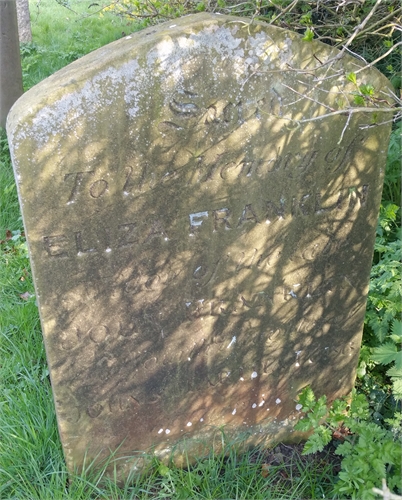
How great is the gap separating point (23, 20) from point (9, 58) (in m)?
3.40

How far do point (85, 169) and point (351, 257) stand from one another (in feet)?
4.29

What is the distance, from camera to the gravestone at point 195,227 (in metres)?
1.76

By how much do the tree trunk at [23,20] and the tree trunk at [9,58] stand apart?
3.12 m

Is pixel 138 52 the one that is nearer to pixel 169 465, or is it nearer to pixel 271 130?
pixel 271 130

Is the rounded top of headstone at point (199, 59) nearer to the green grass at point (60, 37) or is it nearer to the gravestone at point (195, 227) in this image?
the gravestone at point (195, 227)

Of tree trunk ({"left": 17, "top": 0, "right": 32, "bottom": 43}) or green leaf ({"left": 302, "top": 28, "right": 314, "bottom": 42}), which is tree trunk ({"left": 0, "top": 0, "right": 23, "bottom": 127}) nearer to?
tree trunk ({"left": 17, "top": 0, "right": 32, "bottom": 43})

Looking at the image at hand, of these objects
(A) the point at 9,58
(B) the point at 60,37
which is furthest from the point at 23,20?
(A) the point at 9,58

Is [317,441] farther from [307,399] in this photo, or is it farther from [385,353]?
[385,353]

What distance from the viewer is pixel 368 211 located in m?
2.38

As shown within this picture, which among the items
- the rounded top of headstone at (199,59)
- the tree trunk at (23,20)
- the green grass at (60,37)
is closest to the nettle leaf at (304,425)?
the rounded top of headstone at (199,59)

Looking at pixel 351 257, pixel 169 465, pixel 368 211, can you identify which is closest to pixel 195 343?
pixel 169 465

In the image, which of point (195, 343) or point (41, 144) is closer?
point (41, 144)

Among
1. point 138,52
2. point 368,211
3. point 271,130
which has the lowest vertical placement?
point 368,211

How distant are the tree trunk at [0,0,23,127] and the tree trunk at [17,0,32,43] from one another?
3122mm
